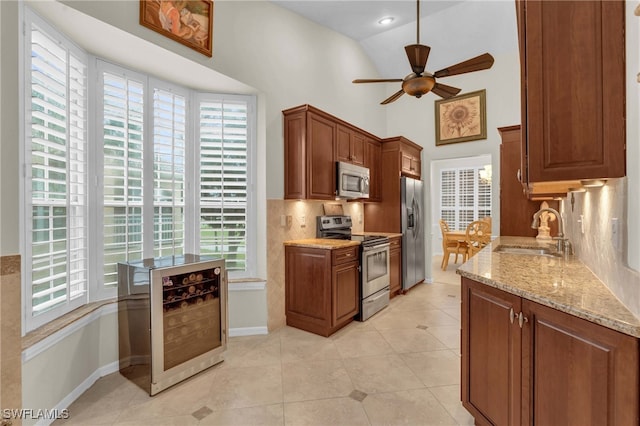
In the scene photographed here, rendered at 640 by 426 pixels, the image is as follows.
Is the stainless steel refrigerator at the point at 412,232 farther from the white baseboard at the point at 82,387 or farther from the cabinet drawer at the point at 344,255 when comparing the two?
the white baseboard at the point at 82,387

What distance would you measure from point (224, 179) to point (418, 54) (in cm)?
216

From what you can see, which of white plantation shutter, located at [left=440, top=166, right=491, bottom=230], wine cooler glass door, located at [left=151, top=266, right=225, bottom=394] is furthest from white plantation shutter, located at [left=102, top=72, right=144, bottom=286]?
white plantation shutter, located at [left=440, top=166, right=491, bottom=230]

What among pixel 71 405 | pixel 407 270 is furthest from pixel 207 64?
pixel 407 270

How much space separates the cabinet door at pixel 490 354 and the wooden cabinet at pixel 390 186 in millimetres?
2802

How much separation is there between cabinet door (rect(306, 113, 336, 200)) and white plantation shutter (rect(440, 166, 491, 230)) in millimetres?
5822

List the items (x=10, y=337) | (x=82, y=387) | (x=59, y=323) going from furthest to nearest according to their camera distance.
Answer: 1. (x=82, y=387)
2. (x=59, y=323)
3. (x=10, y=337)

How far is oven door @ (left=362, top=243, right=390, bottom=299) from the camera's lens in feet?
11.3

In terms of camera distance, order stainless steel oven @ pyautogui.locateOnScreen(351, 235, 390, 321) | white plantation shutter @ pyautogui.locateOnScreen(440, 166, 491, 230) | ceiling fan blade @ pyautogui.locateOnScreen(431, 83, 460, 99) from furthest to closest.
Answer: white plantation shutter @ pyautogui.locateOnScreen(440, 166, 491, 230)
stainless steel oven @ pyautogui.locateOnScreen(351, 235, 390, 321)
ceiling fan blade @ pyautogui.locateOnScreen(431, 83, 460, 99)

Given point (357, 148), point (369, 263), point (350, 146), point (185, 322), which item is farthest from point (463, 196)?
point (185, 322)

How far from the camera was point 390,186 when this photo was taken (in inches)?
179

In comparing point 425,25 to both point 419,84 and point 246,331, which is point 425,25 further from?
point 246,331

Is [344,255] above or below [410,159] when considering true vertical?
below

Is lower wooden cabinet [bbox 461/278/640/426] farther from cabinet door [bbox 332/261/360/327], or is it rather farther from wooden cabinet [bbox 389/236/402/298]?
wooden cabinet [bbox 389/236/402/298]

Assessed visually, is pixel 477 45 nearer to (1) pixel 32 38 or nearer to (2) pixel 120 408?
(1) pixel 32 38
